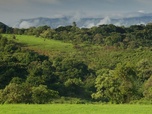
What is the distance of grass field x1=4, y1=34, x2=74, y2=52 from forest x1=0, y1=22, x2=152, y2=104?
2.04 m

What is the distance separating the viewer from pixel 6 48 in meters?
101

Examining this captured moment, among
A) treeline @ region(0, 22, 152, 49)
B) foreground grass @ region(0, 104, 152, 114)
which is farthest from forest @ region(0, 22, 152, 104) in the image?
foreground grass @ region(0, 104, 152, 114)

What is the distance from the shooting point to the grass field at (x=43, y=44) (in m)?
120

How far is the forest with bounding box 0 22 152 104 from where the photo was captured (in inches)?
1593

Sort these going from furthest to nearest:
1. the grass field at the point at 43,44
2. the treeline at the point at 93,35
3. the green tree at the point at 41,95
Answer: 1. the treeline at the point at 93,35
2. the grass field at the point at 43,44
3. the green tree at the point at 41,95

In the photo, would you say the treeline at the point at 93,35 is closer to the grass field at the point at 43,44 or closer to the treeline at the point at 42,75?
the grass field at the point at 43,44

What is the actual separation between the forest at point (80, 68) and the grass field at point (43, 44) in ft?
6.70

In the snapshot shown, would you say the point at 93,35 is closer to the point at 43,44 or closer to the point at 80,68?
the point at 43,44

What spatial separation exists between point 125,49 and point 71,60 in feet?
134

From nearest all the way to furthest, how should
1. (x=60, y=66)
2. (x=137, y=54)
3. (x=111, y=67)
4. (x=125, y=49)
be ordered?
(x=60, y=66), (x=111, y=67), (x=137, y=54), (x=125, y=49)

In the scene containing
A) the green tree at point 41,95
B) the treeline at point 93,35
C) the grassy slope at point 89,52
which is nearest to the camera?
the green tree at point 41,95

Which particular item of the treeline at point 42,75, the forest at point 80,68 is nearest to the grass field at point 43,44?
the forest at point 80,68

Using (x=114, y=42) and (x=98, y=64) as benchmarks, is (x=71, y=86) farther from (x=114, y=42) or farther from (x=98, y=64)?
(x=114, y=42)

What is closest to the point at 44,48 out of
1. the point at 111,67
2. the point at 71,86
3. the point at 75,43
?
the point at 75,43
